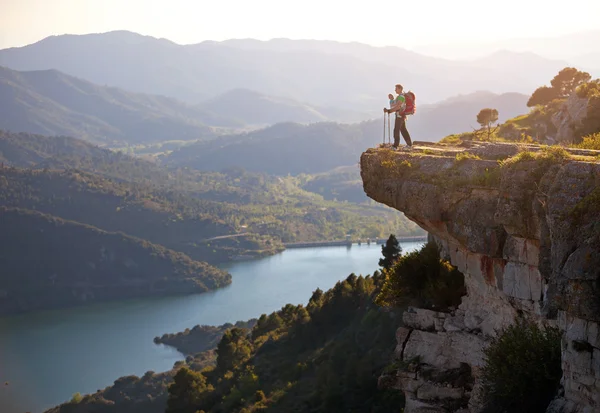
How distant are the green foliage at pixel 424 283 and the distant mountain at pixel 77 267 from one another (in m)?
104

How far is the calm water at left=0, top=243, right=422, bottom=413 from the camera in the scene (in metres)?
74.7

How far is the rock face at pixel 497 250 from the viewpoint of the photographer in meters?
6.95

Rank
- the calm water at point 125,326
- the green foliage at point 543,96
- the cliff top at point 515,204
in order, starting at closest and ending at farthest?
the cliff top at point 515,204 → the green foliage at point 543,96 → the calm water at point 125,326

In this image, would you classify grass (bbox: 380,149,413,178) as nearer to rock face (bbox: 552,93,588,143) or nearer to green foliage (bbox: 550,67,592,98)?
rock face (bbox: 552,93,588,143)

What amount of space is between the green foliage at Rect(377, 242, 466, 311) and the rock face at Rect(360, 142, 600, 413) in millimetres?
242

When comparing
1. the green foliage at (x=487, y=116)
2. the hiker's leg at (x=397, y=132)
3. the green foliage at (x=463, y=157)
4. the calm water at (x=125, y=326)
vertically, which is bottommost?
the calm water at (x=125, y=326)

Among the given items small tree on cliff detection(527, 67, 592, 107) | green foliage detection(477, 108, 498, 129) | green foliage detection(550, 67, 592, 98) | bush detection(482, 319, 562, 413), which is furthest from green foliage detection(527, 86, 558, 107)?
bush detection(482, 319, 562, 413)

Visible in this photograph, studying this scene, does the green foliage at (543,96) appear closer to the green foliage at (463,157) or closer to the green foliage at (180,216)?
the green foliage at (463,157)

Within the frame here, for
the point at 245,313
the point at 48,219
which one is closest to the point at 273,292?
the point at 245,313

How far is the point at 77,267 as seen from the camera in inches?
4963

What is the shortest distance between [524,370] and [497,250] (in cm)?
145

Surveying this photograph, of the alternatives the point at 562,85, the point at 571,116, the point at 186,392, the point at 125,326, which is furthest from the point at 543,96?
the point at 125,326

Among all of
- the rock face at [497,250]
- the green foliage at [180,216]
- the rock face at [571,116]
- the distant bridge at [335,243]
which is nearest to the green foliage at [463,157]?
the rock face at [497,250]

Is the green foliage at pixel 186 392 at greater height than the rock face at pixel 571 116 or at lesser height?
lesser
